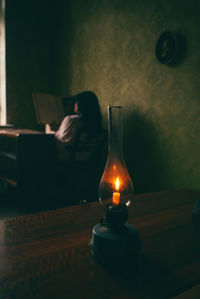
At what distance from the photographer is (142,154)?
8.75 ft

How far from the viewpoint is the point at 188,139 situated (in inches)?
86.7

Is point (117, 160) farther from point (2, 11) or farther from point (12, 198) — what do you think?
point (2, 11)

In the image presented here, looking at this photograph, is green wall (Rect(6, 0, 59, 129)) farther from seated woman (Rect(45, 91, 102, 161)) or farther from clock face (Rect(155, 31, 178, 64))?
clock face (Rect(155, 31, 178, 64))

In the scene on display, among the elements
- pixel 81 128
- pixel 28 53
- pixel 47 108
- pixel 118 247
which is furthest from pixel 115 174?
pixel 28 53

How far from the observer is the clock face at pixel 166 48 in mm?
2223

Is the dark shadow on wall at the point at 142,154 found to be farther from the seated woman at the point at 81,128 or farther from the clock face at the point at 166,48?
the clock face at the point at 166,48

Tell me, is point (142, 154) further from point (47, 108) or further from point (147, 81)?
point (47, 108)

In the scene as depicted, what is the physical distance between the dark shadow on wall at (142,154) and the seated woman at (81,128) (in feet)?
1.16

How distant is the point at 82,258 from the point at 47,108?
2594mm

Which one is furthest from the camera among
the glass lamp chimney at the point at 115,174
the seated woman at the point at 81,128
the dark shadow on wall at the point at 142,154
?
the seated woman at the point at 81,128

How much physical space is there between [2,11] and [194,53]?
9.30ft

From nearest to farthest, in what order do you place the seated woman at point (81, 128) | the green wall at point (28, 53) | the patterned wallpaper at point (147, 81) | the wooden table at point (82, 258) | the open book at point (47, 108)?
1. the wooden table at point (82, 258)
2. the patterned wallpaper at point (147, 81)
3. the seated woman at point (81, 128)
4. the open book at point (47, 108)
5. the green wall at point (28, 53)

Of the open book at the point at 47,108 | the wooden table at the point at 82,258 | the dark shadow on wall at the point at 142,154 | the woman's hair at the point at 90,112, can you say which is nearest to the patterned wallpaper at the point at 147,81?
the dark shadow on wall at the point at 142,154

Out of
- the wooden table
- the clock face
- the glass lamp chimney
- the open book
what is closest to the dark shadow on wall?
the clock face
